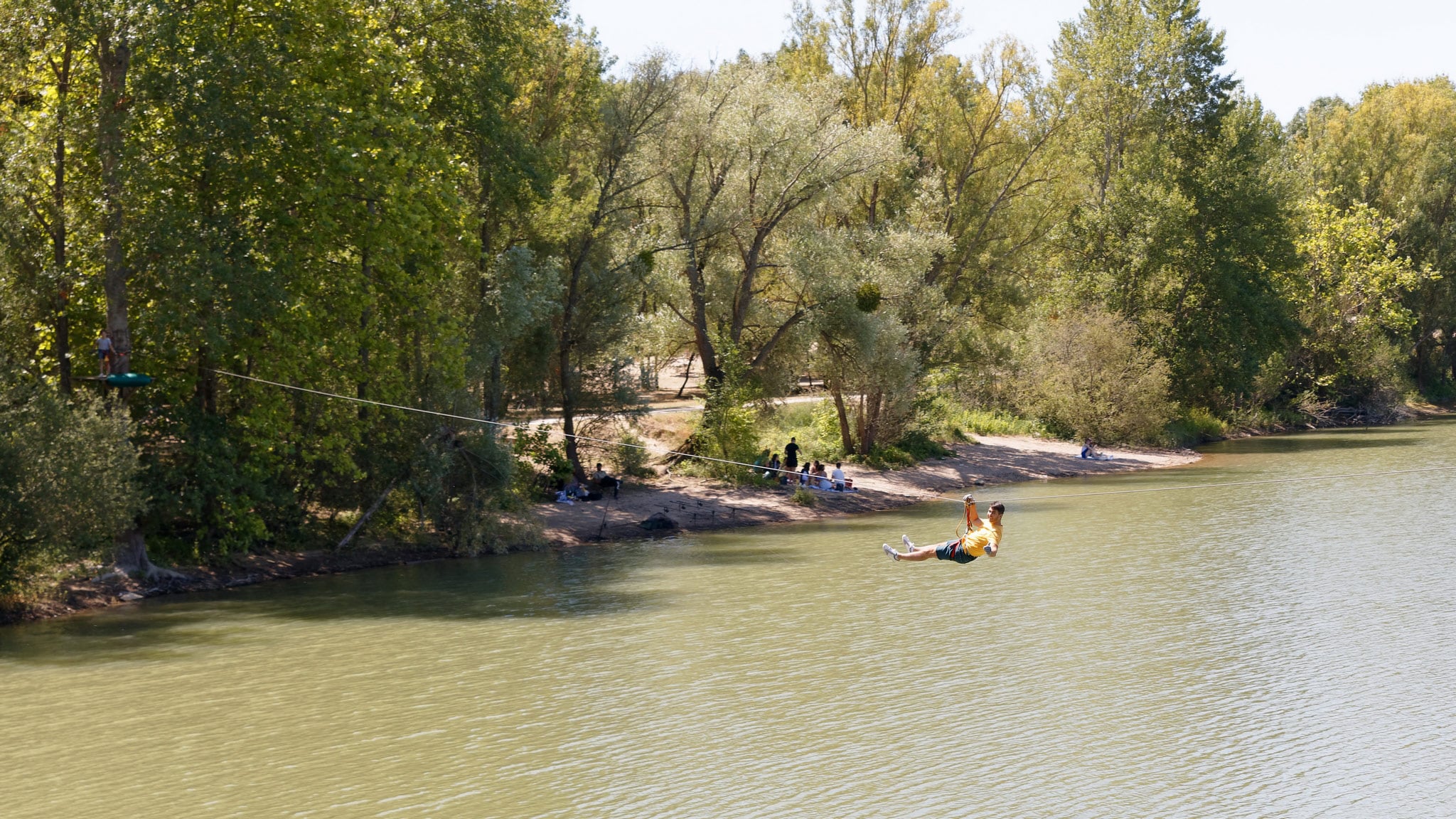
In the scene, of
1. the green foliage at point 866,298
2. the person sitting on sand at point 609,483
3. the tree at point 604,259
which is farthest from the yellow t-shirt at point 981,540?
the green foliage at point 866,298

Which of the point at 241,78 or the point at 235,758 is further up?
the point at 241,78

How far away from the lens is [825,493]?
4441cm

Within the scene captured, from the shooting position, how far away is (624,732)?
2000cm

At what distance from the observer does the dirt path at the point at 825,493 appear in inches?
1527

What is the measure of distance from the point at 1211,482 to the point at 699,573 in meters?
24.5

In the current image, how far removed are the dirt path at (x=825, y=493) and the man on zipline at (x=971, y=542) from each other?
56.9ft

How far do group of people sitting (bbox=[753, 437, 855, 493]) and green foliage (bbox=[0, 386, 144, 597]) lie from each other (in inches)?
835

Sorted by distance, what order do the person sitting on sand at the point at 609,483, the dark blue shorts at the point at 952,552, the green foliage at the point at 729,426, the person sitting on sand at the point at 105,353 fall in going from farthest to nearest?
1. the green foliage at the point at 729,426
2. the person sitting on sand at the point at 609,483
3. the person sitting on sand at the point at 105,353
4. the dark blue shorts at the point at 952,552

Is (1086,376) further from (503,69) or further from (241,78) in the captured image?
(241,78)

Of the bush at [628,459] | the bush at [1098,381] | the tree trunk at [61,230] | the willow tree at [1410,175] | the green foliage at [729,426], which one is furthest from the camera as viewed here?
the willow tree at [1410,175]

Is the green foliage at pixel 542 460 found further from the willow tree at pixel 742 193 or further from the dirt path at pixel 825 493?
the willow tree at pixel 742 193

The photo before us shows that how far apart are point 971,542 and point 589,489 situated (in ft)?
71.3

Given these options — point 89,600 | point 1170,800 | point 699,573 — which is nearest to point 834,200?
point 699,573

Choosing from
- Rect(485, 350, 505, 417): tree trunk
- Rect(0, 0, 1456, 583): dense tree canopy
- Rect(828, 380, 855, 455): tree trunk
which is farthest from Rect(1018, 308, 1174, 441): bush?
Rect(485, 350, 505, 417): tree trunk
